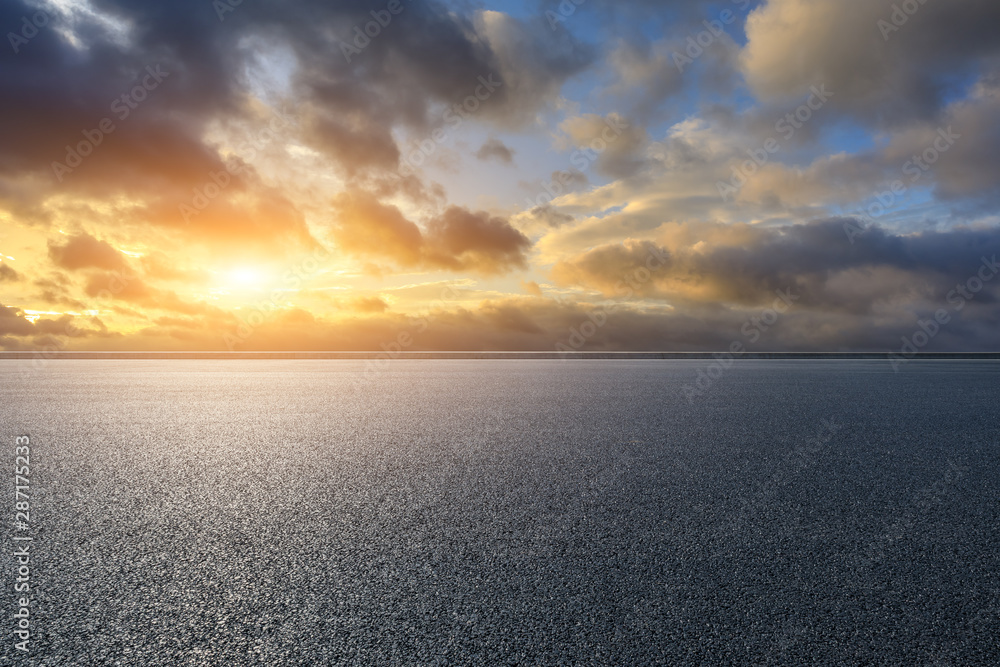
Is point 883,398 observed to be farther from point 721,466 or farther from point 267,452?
point 267,452

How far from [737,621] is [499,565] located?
45.2 inches

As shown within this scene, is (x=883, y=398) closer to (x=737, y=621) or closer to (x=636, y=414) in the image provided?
(x=636, y=414)

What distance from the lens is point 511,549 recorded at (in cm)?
336

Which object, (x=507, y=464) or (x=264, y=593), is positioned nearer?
(x=264, y=593)

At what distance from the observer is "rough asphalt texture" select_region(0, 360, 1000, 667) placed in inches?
93.7

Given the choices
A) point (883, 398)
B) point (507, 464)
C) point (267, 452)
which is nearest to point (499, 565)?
point (507, 464)

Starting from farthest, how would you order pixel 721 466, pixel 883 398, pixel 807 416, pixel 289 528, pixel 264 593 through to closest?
pixel 883 398
pixel 807 416
pixel 721 466
pixel 289 528
pixel 264 593

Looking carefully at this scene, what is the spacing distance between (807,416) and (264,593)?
8930mm

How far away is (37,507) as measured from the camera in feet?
14.1

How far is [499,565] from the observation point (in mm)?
3117

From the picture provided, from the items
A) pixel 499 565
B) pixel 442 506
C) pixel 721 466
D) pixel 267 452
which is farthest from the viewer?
pixel 267 452

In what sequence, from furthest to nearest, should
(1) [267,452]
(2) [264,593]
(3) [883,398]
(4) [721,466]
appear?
1. (3) [883,398]
2. (1) [267,452]
3. (4) [721,466]
4. (2) [264,593]

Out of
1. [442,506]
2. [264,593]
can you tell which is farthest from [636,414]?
[264,593]

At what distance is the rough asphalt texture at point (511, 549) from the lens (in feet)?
7.81
